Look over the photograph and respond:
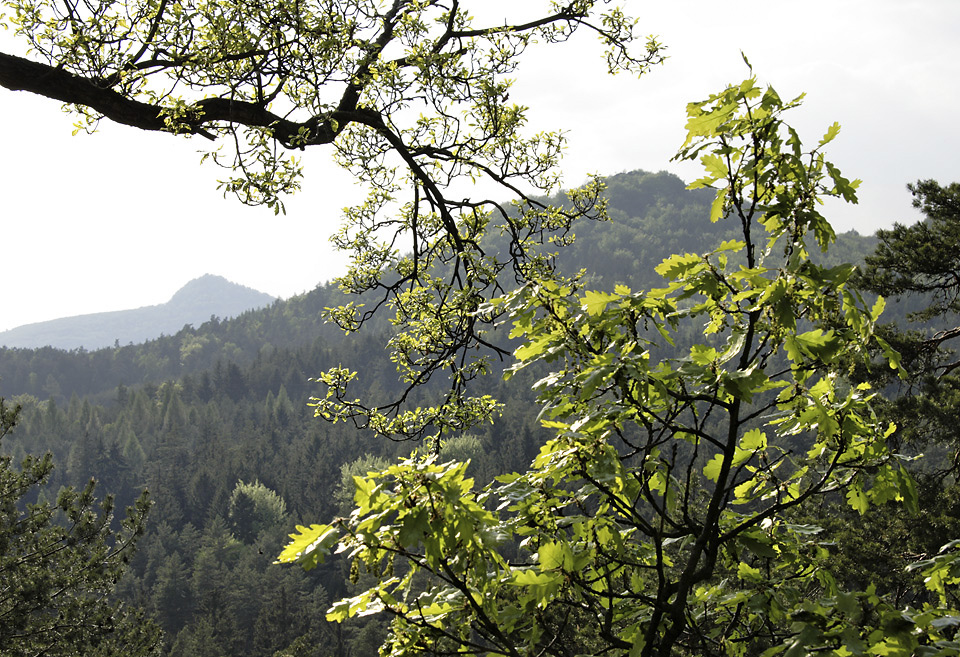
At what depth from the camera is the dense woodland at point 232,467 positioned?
53.7 meters

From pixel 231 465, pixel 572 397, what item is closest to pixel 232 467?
pixel 231 465

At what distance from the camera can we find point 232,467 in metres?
94.3

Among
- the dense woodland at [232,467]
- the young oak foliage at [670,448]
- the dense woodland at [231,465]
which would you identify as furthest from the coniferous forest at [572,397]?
the dense woodland at [231,465]

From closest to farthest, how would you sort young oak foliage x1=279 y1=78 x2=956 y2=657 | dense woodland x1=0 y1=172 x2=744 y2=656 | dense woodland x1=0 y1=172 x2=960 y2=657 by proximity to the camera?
young oak foliage x1=279 y1=78 x2=956 y2=657, dense woodland x1=0 y1=172 x2=960 y2=657, dense woodland x1=0 y1=172 x2=744 y2=656

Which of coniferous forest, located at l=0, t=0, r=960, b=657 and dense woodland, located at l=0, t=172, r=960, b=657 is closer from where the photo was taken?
coniferous forest, located at l=0, t=0, r=960, b=657

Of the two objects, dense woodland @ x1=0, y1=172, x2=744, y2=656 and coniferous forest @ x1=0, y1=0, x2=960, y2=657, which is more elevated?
coniferous forest @ x1=0, y1=0, x2=960, y2=657

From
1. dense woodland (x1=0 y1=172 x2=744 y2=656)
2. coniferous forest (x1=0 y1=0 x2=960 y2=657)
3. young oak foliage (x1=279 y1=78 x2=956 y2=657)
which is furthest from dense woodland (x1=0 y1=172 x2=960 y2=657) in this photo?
young oak foliage (x1=279 y1=78 x2=956 y2=657)

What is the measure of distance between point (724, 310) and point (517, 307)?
733mm

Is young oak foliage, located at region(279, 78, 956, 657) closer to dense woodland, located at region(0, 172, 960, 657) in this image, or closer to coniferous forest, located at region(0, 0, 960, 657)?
coniferous forest, located at region(0, 0, 960, 657)

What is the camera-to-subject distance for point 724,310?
7.95 ft

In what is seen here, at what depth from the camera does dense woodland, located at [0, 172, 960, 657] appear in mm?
53656

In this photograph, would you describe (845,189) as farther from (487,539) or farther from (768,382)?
(487,539)

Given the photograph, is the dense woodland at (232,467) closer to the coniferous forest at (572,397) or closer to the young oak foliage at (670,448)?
the coniferous forest at (572,397)

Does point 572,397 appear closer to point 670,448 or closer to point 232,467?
point 670,448
